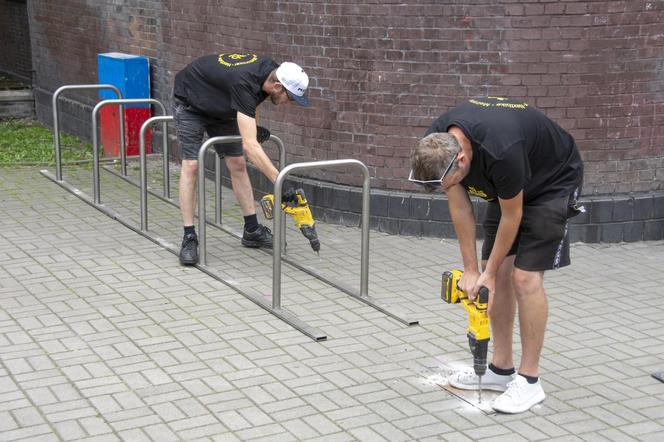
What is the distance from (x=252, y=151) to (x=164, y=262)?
124cm

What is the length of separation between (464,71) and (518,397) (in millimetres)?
3649

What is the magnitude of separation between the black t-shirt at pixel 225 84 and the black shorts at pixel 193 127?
0.28 ft

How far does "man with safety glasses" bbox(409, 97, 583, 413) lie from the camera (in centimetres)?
447

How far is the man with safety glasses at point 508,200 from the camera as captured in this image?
4469 millimetres

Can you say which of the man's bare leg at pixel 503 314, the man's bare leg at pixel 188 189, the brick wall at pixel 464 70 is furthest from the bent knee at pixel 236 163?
the man's bare leg at pixel 503 314

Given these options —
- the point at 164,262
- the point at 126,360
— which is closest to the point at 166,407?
the point at 126,360

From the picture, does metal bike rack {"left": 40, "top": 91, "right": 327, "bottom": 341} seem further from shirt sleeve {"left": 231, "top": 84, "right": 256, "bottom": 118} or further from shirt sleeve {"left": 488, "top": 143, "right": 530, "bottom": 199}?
shirt sleeve {"left": 488, "top": 143, "right": 530, "bottom": 199}

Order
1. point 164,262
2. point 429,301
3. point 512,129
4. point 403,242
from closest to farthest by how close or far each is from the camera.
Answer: point 512,129 < point 429,301 < point 164,262 < point 403,242

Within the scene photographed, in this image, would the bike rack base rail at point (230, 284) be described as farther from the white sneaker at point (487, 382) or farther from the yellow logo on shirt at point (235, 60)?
the yellow logo on shirt at point (235, 60)

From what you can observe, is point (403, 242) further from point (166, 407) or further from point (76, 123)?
point (76, 123)

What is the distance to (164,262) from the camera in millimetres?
7434

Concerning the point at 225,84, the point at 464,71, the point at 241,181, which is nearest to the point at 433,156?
the point at 225,84

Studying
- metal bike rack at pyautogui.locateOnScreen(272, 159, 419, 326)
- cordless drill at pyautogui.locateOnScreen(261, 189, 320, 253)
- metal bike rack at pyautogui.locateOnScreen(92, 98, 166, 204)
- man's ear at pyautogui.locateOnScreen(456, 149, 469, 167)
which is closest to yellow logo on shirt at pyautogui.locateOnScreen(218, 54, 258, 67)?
cordless drill at pyautogui.locateOnScreen(261, 189, 320, 253)

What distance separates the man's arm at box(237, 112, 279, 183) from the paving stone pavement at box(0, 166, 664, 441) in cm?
83
